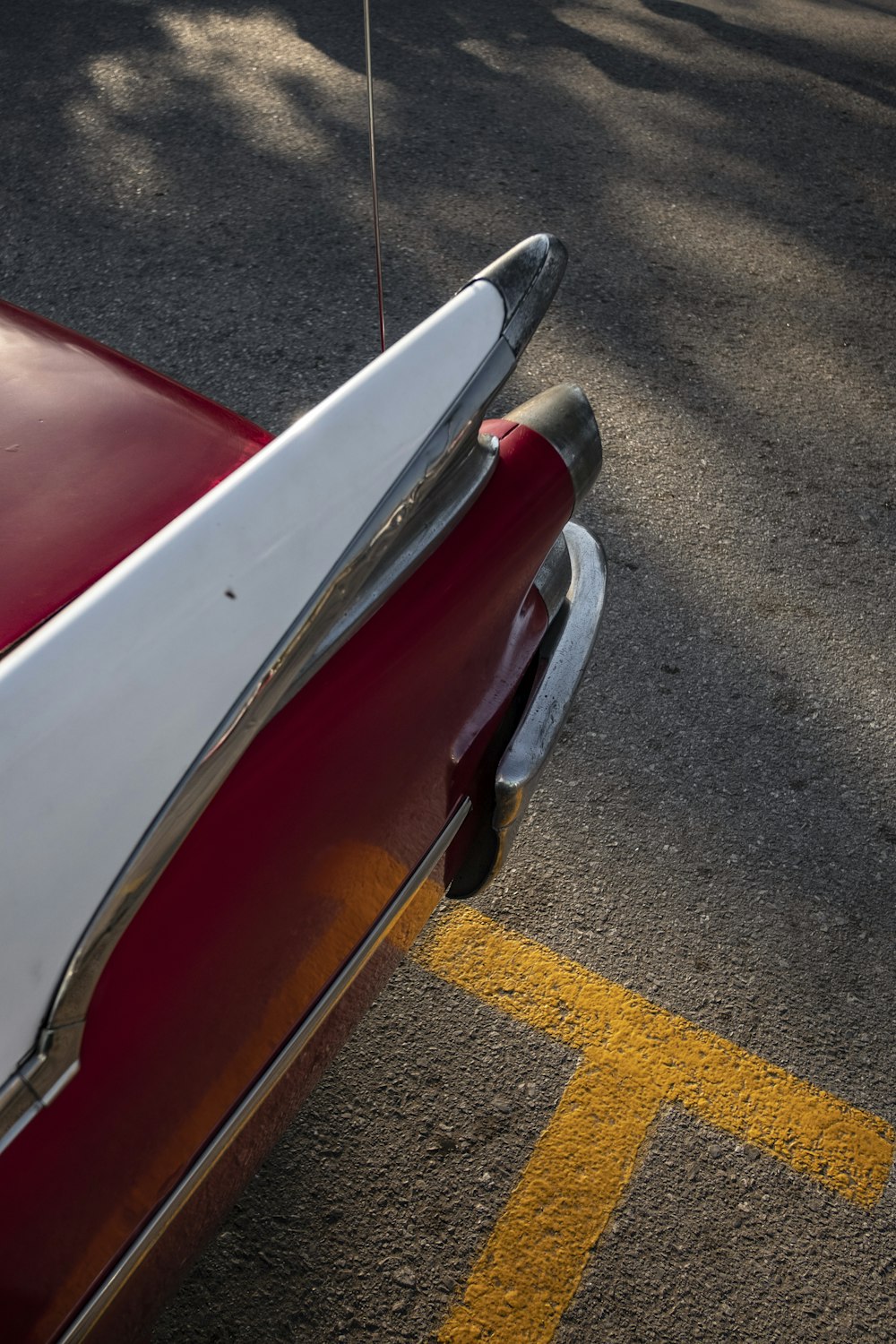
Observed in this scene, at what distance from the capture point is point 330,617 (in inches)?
45.8

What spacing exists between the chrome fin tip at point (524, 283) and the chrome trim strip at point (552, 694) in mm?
590

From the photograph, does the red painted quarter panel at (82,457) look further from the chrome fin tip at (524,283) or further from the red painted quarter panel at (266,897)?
the chrome fin tip at (524,283)

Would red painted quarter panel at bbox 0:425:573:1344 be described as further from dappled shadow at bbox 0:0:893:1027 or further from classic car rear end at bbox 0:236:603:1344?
dappled shadow at bbox 0:0:893:1027

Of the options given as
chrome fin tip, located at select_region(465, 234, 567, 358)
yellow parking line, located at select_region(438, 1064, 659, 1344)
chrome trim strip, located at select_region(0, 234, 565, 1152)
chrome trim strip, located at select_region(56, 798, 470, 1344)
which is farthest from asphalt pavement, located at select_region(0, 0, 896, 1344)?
chrome fin tip, located at select_region(465, 234, 567, 358)

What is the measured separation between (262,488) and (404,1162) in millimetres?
1332

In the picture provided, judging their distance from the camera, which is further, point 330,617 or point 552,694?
point 552,694

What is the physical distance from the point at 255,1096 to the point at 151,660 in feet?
1.94

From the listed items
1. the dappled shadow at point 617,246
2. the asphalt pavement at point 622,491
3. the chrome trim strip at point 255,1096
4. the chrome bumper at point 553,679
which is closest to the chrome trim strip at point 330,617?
the chrome trim strip at point 255,1096

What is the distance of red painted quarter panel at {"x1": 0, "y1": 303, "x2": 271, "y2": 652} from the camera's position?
1287 mm

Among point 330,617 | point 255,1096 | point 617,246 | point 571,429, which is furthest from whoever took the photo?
point 617,246

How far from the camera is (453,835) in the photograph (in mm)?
1664

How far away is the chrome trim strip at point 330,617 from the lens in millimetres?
969

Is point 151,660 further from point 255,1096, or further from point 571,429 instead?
point 571,429

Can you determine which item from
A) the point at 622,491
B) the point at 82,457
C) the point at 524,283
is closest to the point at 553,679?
the point at 524,283
